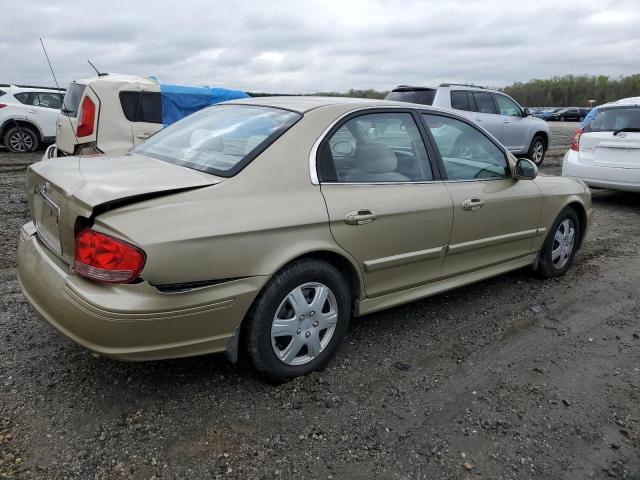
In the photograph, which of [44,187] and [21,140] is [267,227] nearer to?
[44,187]

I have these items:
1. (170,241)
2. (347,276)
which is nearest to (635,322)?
(347,276)

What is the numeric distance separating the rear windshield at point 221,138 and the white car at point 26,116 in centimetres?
1110

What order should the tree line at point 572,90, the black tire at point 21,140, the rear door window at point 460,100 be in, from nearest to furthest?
the rear door window at point 460,100 < the black tire at point 21,140 < the tree line at point 572,90

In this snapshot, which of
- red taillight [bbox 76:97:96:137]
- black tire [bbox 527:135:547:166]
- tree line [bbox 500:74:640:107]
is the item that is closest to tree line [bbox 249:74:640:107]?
tree line [bbox 500:74:640:107]

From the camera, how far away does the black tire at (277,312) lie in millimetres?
2729

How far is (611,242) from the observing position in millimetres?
6172

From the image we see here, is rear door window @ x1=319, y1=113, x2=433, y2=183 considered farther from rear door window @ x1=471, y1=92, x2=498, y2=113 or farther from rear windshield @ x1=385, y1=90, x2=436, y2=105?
rear door window @ x1=471, y1=92, x2=498, y2=113

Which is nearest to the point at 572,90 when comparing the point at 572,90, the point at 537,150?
the point at 572,90

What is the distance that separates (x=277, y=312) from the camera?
281cm

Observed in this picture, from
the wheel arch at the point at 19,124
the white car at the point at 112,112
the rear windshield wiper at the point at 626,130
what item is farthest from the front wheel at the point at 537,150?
the wheel arch at the point at 19,124

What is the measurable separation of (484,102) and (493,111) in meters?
0.33

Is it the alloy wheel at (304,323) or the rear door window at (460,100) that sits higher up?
the rear door window at (460,100)

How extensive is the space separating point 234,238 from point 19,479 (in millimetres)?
1326

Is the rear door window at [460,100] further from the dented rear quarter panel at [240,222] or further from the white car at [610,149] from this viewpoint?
the dented rear quarter panel at [240,222]
